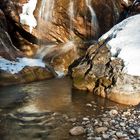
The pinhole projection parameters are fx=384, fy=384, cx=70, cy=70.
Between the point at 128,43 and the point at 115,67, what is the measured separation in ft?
4.48

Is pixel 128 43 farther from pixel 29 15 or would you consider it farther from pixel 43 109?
pixel 29 15

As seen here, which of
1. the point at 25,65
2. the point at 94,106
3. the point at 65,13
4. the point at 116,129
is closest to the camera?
the point at 116,129

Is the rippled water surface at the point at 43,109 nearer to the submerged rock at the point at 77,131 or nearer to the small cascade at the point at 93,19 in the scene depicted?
the submerged rock at the point at 77,131

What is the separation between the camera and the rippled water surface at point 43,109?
10.3 m

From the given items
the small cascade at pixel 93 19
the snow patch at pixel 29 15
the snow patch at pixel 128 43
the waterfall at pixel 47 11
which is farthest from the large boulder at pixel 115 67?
the snow patch at pixel 29 15

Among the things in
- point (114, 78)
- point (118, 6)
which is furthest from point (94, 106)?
point (118, 6)

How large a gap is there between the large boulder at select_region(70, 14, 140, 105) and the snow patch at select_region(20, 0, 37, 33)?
7.37m

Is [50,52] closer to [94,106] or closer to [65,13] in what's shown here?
[65,13]

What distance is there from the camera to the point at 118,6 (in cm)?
2555

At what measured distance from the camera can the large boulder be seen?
13.4 m

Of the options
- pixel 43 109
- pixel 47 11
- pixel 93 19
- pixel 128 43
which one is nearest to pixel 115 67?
pixel 128 43

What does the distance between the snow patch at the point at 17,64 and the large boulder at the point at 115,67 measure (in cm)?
363

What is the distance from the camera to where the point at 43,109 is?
1273 cm

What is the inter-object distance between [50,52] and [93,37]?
3338mm
